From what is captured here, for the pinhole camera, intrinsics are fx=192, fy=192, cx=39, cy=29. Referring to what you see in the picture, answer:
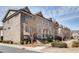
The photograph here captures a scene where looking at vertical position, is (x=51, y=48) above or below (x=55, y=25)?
below

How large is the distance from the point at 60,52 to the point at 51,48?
0.16 metres

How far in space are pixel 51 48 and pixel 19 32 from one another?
58 cm

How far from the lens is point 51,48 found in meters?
3.11

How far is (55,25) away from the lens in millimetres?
3188

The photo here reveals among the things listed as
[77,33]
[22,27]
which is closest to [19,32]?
[22,27]

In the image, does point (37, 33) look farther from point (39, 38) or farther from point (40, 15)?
point (40, 15)
